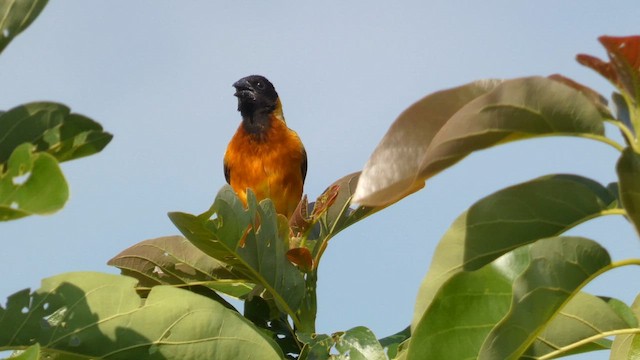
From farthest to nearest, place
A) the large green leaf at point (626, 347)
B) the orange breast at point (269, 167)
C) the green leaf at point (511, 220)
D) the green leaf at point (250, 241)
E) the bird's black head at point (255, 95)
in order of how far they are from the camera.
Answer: the bird's black head at point (255, 95)
the orange breast at point (269, 167)
the green leaf at point (250, 241)
the large green leaf at point (626, 347)
the green leaf at point (511, 220)

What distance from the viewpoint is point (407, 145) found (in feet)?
4.89

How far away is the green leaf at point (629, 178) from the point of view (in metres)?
1.52

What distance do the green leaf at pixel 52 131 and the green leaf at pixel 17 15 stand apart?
0.13 m

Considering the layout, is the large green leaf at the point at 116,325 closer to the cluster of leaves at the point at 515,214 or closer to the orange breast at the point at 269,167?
the cluster of leaves at the point at 515,214

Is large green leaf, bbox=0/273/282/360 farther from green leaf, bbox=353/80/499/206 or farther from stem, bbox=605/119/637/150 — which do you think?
stem, bbox=605/119/637/150

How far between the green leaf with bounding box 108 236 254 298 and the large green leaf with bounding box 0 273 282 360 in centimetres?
70

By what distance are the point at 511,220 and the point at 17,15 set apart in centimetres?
92

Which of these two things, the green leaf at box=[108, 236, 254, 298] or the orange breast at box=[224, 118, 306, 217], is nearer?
the green leaf at box=[108, 236, 254, 298]

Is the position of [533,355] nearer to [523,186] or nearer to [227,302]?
[523,186]

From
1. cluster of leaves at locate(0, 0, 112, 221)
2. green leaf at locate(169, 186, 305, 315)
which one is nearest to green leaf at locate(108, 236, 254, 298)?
green leaf at locate(169, 186, 305, 315)

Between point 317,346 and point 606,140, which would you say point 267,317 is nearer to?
point 317,346

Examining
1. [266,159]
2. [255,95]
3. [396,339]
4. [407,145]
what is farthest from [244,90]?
[407,145]

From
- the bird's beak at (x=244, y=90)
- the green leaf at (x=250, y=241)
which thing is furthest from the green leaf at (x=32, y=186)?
the bird's beak at (x=244, y=90)

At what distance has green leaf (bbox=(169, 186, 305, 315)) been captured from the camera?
232 cm
